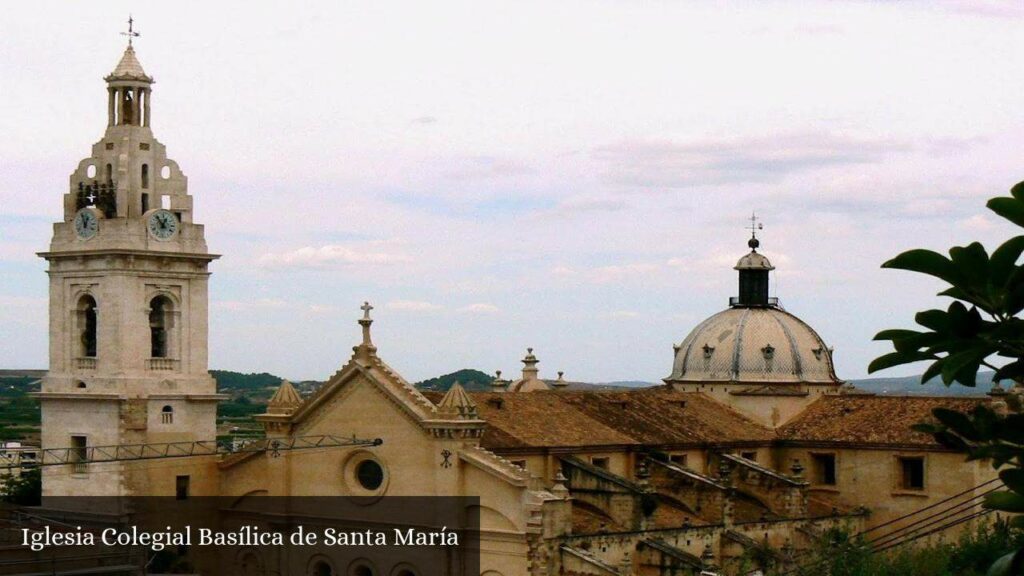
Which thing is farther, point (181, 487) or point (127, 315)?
point (181, 487)

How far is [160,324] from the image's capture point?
59.5m

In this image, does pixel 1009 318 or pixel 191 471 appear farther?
pixel 191 471

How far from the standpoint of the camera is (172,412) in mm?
58688

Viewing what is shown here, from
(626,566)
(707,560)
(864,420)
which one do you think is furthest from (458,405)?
(864,420)

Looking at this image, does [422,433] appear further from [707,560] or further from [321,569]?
[707,560]

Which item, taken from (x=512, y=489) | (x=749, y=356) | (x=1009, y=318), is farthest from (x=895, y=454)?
(x=1009, y=318)

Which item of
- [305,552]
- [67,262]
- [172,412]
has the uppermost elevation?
[67,262]

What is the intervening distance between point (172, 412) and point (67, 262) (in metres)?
6.69

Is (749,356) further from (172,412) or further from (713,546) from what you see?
(172,412)

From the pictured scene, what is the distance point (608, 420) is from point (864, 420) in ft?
34.7

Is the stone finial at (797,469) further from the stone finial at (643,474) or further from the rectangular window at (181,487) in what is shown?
the rectangular window at (181,487)

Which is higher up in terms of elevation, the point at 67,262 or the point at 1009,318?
the point at 67,262

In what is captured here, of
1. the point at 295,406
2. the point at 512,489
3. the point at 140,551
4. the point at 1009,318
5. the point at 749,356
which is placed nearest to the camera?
the point at 1009,318
